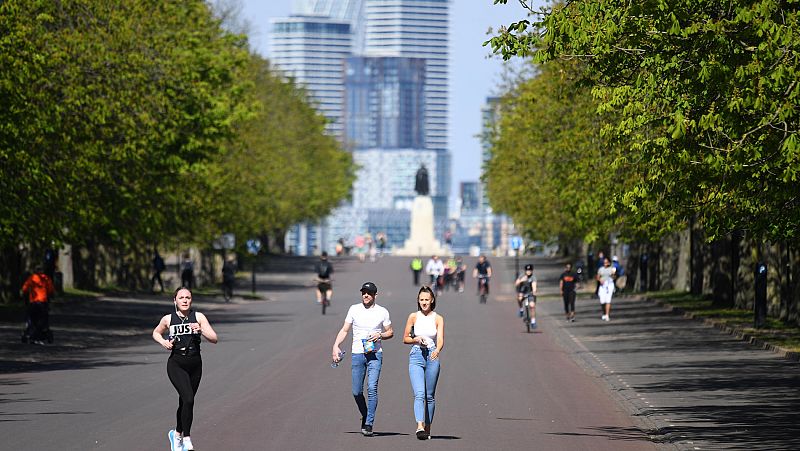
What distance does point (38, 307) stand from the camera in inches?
1299

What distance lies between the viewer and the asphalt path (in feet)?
56.4

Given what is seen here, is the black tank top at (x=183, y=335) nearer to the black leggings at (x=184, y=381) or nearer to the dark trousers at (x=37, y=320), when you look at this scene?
the black leggings at (x=184, y=381)

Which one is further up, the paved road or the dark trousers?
the dark trousers

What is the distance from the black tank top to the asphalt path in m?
1.30

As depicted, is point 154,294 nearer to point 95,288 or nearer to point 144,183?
point 95,288

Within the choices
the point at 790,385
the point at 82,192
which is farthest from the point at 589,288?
the point at 790,385

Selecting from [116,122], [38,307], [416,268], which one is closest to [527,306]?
[116,122]

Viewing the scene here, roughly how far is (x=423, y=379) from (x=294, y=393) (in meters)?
6.08

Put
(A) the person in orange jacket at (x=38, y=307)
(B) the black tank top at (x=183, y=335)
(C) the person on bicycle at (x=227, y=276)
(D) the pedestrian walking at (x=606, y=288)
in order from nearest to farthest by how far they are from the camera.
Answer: (B) the black tank top at (x=183, y=335), (A) the person in orange jacket at (x=38, y=307), (D) the pedestrian walking at (x=606, y=288), (C) the person on bicycle at (x=227, y=276)

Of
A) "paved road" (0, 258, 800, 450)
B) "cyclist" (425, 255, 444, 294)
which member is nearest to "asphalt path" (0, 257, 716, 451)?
"paved road" (0, 258, 800, 450)

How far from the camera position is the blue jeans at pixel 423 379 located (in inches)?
670

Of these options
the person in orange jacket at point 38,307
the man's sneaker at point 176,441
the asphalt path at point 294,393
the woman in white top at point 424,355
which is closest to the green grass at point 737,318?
the asphalt path at point 294,393

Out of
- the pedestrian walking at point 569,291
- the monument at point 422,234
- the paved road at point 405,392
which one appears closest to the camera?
the paved road at point 405,392

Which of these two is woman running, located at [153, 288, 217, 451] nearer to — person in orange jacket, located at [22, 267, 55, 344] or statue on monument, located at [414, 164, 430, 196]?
person in orange jacket, located at [22, 267, 55, 344]
